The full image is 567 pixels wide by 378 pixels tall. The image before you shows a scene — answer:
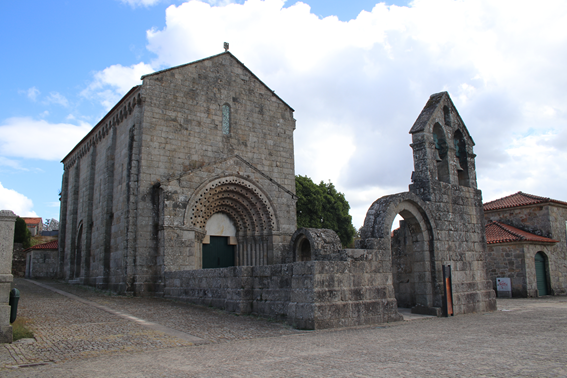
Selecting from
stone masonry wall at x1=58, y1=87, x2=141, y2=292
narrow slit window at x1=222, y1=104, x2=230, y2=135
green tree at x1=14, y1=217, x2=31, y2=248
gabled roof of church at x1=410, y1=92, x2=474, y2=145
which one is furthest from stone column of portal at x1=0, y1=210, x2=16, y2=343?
green tree at x1=14, y1=217, x2=31, y2=248

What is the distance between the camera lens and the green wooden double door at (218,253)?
1672 centimetres

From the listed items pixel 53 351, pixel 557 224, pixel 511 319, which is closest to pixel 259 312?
pixel 53 351

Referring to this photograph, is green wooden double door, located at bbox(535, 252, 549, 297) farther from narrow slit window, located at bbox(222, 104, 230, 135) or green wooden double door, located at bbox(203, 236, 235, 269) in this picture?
narrow slit window, located at bbox(222, 104, 230, 135)

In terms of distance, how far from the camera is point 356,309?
838cm

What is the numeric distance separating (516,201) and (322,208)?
1563 cm

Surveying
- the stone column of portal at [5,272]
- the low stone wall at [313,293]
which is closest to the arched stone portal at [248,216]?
the low stone wall at [313,293]

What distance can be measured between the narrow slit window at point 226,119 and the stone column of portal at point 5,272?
11855 mm

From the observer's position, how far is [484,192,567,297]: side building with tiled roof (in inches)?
781

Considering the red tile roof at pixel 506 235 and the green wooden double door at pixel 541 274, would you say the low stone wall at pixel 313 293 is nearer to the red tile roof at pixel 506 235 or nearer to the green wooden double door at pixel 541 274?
the red tile roof at pixel 506 235

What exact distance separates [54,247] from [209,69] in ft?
62.0

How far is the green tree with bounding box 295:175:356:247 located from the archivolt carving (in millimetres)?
17238

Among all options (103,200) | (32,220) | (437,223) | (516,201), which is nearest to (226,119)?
(103,200)

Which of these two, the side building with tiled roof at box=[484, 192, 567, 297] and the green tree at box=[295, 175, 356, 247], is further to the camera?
the green tree at box=[295, 175, 356, 247]

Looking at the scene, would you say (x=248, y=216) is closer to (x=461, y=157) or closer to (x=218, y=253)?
(x=218, y=253)
